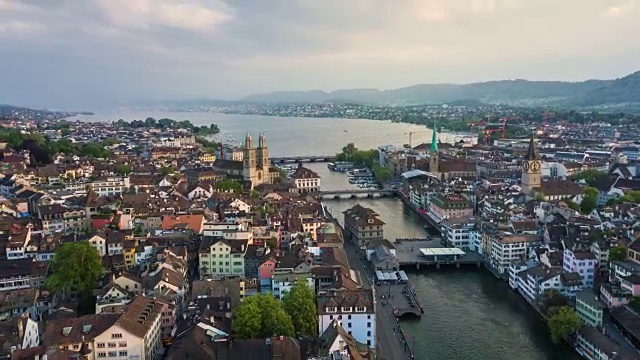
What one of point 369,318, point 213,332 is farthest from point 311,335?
point 213,332

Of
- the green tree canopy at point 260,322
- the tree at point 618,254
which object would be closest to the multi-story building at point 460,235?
the tree at point 618,254

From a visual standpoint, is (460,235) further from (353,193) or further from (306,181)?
(306,181)

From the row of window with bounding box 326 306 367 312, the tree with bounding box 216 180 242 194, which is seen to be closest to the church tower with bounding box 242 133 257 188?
the tree with bounding box 216 180 242 194

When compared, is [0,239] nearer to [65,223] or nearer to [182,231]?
[65,223]

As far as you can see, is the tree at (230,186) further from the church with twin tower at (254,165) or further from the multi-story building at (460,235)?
the multi-story building at (460,235)

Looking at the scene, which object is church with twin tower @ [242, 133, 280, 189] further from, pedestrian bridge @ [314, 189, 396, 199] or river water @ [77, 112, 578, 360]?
river water @ [77, 112, 578, 360]

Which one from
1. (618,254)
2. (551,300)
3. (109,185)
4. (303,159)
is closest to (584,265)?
(618,254)
